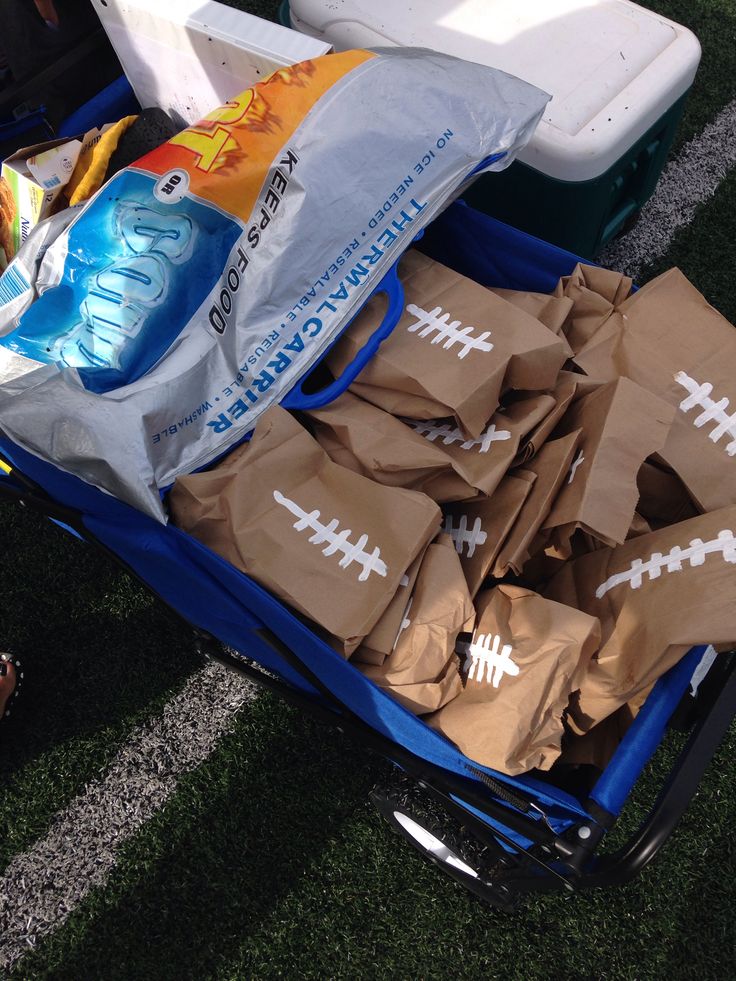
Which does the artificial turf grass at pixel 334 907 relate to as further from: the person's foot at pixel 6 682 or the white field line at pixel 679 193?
the white field line at pixel 679 193

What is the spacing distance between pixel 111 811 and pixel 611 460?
1.14 metres

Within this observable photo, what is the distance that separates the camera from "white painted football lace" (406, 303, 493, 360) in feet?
3.76

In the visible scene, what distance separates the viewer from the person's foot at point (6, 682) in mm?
1558

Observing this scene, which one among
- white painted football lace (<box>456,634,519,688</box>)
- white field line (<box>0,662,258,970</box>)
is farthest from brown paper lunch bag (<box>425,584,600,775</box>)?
white field line (<box>0,662,258,970</box>)

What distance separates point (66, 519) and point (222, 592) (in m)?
0.26

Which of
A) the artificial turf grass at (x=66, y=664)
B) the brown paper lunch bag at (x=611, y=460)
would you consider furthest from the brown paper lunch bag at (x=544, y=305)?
the artificial turf grass at (x=66, y=664)

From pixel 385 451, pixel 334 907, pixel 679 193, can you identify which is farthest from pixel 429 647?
pixel 679 193

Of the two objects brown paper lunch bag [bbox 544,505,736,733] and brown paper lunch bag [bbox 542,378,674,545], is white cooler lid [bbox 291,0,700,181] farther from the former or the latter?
brown paper lunch bag [bbox 544,505,736,733]

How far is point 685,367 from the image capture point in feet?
3.80

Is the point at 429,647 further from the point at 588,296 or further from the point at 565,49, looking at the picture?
the point at 565,49

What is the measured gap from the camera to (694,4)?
2445 millimetres

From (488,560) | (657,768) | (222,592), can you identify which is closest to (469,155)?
(488,560)

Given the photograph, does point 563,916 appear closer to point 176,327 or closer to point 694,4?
point 176,327

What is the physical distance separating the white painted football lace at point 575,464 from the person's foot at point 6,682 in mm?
1166
